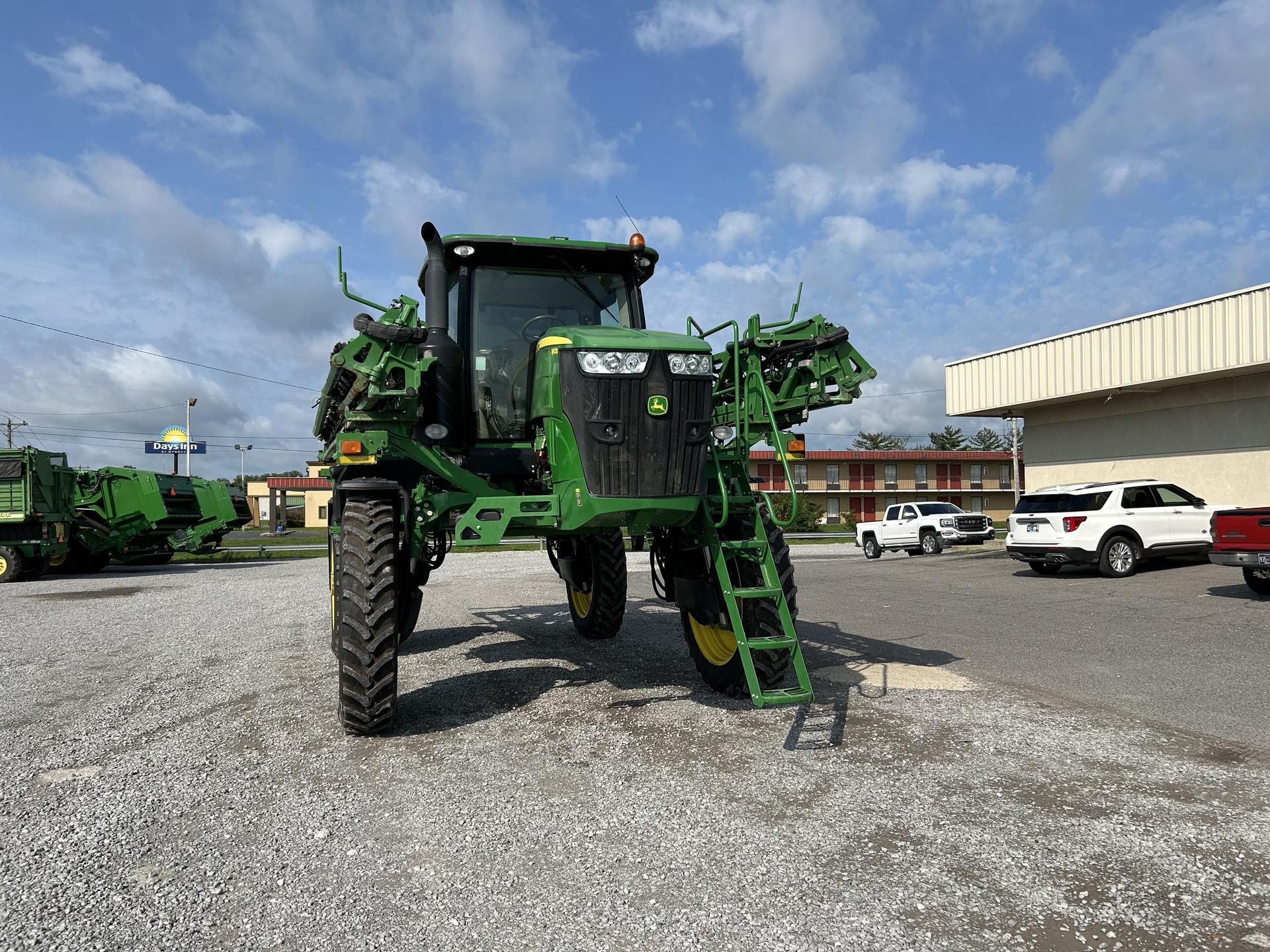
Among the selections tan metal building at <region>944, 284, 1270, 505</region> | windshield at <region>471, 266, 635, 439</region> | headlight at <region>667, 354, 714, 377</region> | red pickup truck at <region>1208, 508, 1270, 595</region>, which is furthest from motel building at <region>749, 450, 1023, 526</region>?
headlight at <region>667, 354, 714, 377</region>

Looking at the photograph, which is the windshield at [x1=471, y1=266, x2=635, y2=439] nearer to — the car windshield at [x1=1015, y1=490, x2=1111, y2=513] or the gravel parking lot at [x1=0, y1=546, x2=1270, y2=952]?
the gravel parking lot at [x1=0, y1=546, x2=1270, y2=952]

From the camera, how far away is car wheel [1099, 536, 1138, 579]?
14539 millimetres

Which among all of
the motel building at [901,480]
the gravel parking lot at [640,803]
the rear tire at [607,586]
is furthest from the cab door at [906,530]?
the motel building at [901,480]

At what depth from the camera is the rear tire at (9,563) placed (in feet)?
55.3

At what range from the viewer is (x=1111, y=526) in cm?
1457

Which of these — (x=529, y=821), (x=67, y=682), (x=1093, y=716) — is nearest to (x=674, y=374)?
(x=529, y=821)

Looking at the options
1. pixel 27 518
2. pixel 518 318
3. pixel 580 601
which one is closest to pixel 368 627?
pixel 518 318

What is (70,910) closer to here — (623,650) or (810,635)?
(623,650)

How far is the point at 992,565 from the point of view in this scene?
18062mm

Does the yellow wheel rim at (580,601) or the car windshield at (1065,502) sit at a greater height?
the car windshield at (1065,502)

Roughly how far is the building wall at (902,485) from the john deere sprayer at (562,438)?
173ft

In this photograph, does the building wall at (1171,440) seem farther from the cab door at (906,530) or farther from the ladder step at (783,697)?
the ladder step at (783,697)

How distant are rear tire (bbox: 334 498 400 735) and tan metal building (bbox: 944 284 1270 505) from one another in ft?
55.7

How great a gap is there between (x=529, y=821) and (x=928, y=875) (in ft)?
5.37
